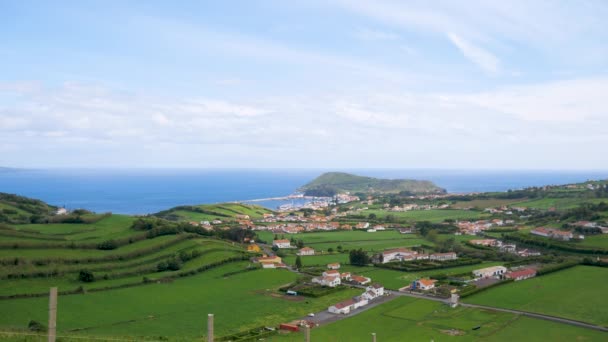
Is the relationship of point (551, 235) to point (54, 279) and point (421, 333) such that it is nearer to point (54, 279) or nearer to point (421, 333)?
point (421, 333)

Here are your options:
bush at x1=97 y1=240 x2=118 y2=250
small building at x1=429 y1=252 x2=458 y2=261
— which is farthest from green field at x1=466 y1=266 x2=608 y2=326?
bush at x1=97 y1=240 x2=118 y2=250

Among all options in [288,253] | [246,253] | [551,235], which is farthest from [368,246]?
[551,235]

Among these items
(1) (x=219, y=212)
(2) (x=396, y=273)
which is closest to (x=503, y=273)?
(2) (x=396, y=273)

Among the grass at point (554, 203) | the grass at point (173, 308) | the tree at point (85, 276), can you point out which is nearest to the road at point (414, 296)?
the grass at point (173, 308)

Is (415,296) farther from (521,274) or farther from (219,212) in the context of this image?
(219,212)

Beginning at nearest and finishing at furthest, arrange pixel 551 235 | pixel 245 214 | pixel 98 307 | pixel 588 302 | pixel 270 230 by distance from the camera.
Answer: pixel 98 307 < pixel 588 302 < pixel 551 235 < pixel 270 230 < pixel 245 214

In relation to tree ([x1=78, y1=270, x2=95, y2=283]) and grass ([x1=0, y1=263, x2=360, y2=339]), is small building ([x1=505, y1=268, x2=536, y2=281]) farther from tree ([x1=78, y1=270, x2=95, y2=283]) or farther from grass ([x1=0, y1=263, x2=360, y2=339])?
tree ([x1=78, y1=270, x2=95, y2=283])

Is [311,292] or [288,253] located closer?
[311,292]
